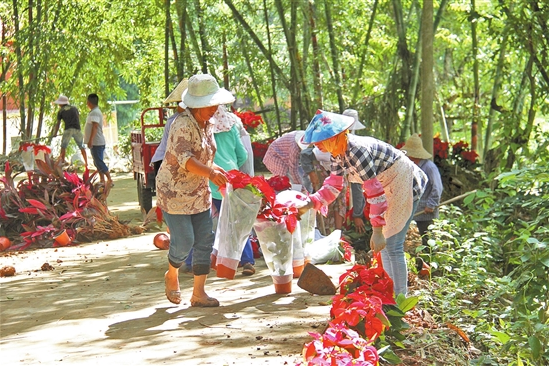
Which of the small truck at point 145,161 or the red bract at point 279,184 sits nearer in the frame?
the red bract at point 279,184

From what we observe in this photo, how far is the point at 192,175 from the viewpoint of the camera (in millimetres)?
5844

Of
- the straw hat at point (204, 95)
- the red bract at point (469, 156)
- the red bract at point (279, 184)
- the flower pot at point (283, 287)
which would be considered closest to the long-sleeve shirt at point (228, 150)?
the red bract at point (279, 184)

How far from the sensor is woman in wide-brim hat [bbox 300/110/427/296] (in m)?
5.14

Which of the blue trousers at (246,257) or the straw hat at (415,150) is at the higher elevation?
the straw hat at (415,150)

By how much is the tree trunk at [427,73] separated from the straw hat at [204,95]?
4924mm

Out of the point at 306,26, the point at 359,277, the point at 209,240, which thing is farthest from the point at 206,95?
the point at 306,26

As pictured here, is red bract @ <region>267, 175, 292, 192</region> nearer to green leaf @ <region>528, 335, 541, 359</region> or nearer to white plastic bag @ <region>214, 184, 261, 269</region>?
white plastic bag @ <region>214, 184, 261, 269</region>

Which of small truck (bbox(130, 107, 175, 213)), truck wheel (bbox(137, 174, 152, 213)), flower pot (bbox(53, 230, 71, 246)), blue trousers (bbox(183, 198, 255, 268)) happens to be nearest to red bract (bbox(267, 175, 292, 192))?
blue trousers (bbox(183, 198, 255, 268))

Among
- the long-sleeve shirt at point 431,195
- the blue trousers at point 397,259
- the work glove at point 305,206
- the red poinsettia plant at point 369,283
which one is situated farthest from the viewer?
the long-sleeve shirt at point 431,195

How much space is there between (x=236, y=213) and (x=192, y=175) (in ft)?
2.23

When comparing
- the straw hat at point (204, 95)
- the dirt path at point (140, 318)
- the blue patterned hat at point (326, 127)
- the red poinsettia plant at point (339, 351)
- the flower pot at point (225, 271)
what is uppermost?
the straw hat at point (204, 95)

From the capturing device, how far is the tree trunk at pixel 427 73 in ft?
33.4

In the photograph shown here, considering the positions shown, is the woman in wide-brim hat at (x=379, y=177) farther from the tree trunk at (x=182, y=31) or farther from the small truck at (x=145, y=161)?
the tree trunk at (x=182, y=31)

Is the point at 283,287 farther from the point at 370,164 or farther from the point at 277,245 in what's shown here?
the point at 370,164
